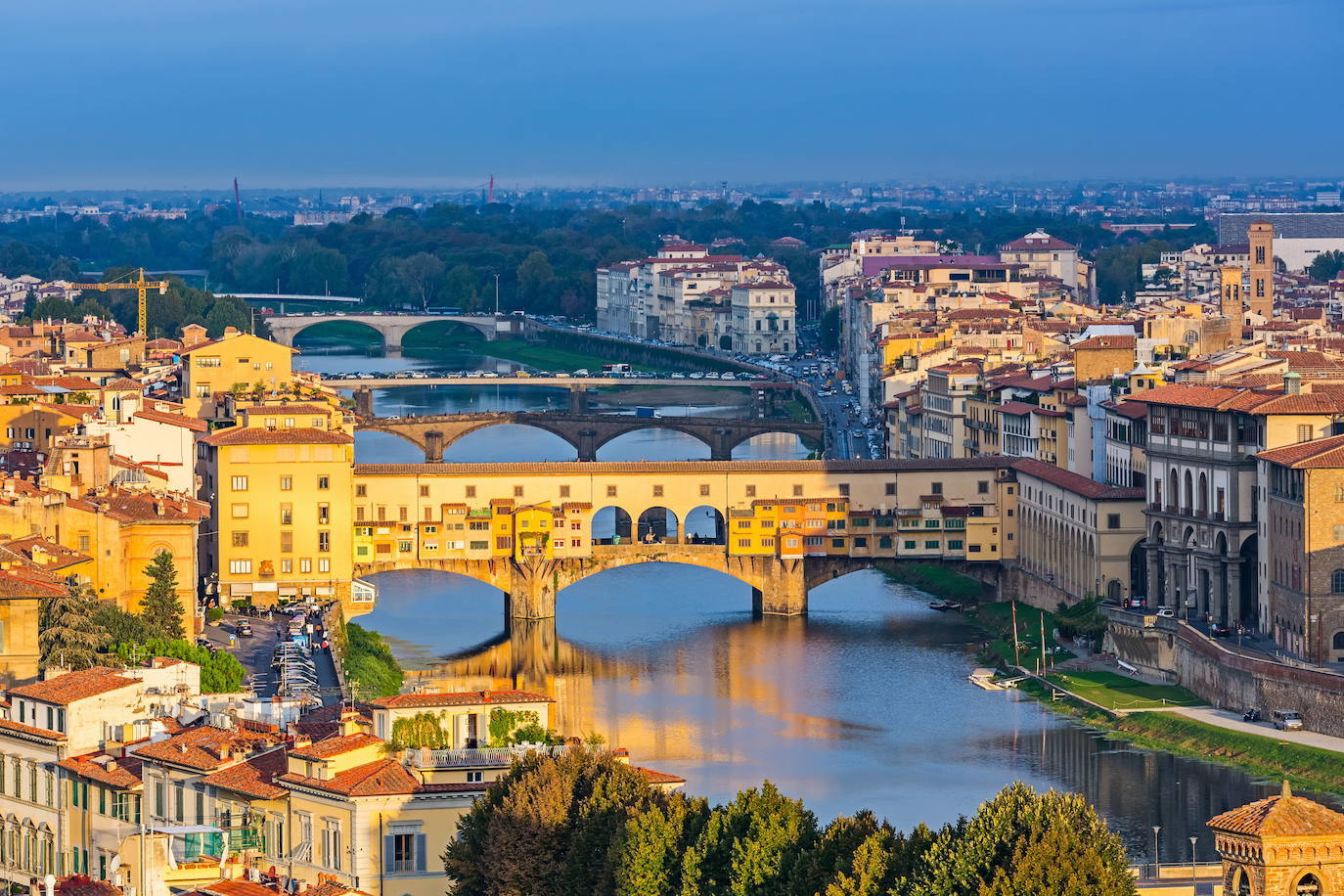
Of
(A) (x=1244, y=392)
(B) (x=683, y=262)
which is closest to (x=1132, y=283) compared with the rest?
(B) (x=683, y=262)

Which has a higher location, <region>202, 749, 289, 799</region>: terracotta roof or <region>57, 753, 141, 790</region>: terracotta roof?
<region>202, 749, 289, 799</region>: terracotta roof

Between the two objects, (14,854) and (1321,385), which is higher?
(1321,385)

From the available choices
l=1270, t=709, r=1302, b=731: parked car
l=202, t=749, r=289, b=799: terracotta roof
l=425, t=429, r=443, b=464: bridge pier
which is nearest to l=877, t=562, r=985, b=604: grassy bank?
l=1270, t=709, r=1302, b=731: parked car

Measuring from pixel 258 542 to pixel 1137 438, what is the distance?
11862 millimetres

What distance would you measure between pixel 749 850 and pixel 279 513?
24926 mm

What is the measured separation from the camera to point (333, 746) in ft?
70.6

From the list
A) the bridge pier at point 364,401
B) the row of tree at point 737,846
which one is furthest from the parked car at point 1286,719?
the bridge pier at point 364,401

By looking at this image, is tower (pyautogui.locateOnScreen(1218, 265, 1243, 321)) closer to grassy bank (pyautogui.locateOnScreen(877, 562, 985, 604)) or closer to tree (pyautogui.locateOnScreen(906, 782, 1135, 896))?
grassy bank (pyautogui.locateOnScreen(877, 562, 985, 604))

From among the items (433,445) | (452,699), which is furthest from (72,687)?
(433,445)

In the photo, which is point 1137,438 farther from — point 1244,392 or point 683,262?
point 683,262

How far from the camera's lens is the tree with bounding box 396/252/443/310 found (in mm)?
119625

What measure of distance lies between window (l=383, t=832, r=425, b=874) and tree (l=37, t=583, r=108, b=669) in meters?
7.96

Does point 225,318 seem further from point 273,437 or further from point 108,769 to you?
point 108,769

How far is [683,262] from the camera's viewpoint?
10094cm
